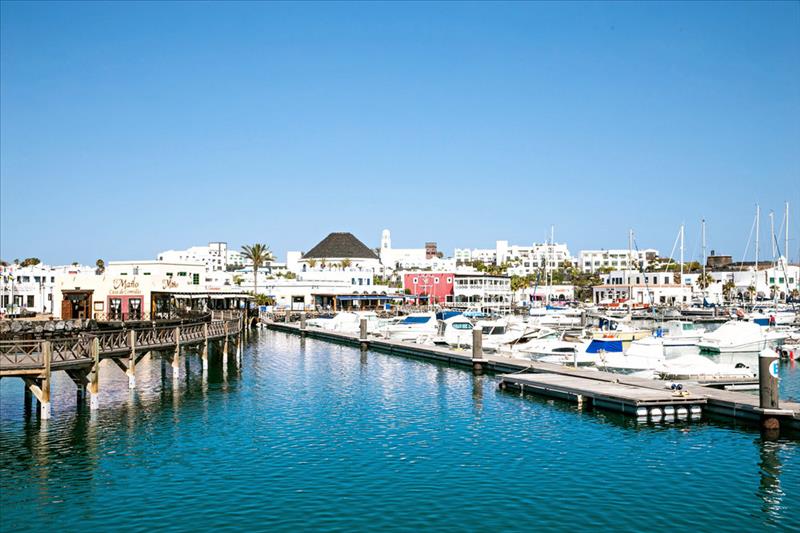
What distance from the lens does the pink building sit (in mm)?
143500

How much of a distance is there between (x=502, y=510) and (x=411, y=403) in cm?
1708

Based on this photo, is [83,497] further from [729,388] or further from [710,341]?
[710,341]

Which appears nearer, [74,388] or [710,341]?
[74,388]

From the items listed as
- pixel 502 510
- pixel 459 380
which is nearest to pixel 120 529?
pixel 502 510

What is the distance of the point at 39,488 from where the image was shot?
22.5 m

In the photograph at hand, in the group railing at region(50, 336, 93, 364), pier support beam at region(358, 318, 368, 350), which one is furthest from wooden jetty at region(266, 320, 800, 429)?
railing at region(50, 336, 93, 364)

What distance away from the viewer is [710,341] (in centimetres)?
6128

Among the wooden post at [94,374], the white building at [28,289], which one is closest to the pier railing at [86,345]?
the wooden post at [94,374]

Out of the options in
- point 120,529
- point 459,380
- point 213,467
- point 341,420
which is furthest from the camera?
point 459,380

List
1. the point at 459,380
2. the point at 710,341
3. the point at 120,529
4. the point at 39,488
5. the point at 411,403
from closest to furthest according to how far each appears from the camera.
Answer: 1. the point at 120,529
2. the point at 39,488
3. the point at 411,403
4. the point at 459,380
5. the point at 710,341

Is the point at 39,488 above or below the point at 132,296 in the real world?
below

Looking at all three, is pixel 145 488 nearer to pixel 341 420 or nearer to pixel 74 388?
pixel 341 420

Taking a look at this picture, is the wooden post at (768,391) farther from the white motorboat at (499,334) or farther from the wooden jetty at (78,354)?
the white motorboat at (499,334)

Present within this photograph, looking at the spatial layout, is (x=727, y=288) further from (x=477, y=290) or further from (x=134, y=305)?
(x=134, y=305)
